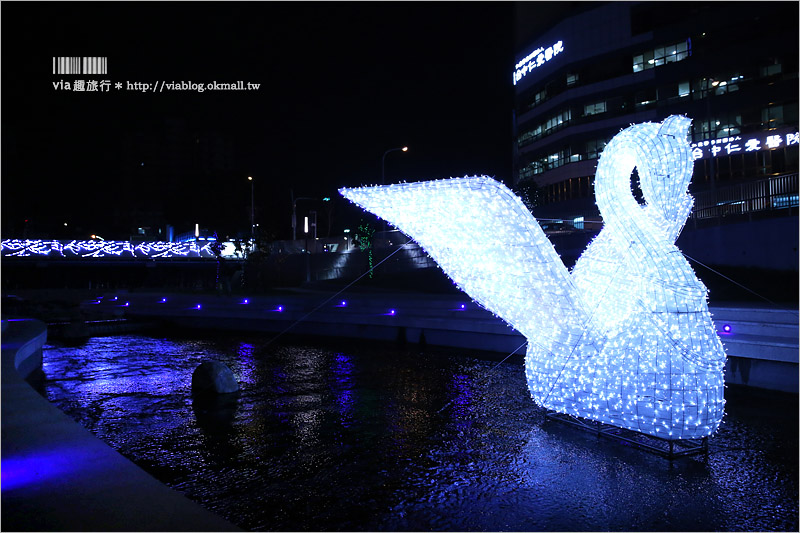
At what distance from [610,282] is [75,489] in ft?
18.4

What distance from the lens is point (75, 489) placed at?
4.41 metres

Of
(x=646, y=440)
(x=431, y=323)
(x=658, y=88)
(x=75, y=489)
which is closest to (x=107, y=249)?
(x=431, y=323)

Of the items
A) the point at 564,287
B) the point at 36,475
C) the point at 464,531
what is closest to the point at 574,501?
the point at 464,531

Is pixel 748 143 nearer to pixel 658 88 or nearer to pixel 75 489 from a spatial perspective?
pixel 658 88

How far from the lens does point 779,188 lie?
18750 millimetres

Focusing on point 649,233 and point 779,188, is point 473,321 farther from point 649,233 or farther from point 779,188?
point 779,188

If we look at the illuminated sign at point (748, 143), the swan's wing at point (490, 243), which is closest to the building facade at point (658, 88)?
the illuminated sign at point (748, 143)

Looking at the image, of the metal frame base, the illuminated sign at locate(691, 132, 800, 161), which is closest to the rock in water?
the metal frame base

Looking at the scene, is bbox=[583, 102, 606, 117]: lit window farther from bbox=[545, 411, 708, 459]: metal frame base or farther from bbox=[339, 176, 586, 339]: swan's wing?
bbox=[339, 176, 586, 339]: swan's wing

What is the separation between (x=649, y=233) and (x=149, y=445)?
633cm

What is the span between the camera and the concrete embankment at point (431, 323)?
981cm

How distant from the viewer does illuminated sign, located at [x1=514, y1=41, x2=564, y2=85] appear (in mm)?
45750

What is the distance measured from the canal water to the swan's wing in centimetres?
162

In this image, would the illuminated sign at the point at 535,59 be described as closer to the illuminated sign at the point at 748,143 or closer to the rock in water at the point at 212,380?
the illuminated sign at the point at 748,143
